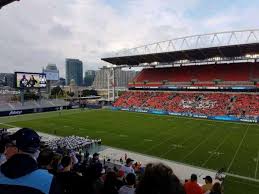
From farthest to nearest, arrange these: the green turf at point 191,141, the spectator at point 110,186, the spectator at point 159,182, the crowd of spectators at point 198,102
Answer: the crowd of spectators at point 198,102 < the green turf at point 191,141 < the spectator at point 110,186 < the spectator at point 159,182

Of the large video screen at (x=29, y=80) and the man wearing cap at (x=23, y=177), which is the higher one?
the large video screen at (x=29, y=80)

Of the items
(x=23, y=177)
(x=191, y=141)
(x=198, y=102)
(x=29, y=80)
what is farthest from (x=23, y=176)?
(x=198, y=102)

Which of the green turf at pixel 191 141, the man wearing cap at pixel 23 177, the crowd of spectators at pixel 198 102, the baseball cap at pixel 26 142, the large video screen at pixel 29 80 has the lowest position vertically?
the green turf at pixel 191 141

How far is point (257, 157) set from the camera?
67.4 feet

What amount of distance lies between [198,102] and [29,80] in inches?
1281

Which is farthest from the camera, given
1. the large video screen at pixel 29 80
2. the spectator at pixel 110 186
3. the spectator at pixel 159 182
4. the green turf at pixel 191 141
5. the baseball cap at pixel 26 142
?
the large video screen at pixel 29 80

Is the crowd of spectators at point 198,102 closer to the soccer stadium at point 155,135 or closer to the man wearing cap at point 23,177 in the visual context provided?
the soccer stadium at point 155,135

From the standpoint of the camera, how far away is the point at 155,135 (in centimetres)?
2881

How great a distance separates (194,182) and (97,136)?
75.8 feet

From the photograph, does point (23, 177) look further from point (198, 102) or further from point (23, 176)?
point (198, 102)

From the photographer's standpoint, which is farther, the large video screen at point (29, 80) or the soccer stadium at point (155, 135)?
the large video screen at point (29, 80)

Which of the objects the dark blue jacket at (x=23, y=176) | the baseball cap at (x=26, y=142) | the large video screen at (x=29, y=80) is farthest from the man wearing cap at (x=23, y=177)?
the large video screen at (x=29, y=80)

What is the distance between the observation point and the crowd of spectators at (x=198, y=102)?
1716 inches

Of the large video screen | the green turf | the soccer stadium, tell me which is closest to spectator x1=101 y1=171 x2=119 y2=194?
the soccer stadium
